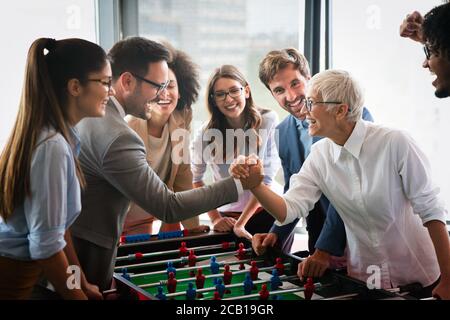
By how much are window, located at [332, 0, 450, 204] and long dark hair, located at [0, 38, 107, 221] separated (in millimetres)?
2733

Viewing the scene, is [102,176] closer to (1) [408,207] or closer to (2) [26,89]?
(2) [26,89]

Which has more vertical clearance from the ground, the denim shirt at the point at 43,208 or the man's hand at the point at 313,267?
the denim shirt at the point at 43,208

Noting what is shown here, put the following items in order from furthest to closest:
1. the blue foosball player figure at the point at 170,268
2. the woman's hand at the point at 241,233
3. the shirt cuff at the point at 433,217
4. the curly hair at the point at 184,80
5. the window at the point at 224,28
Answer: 1. the window at the point at 224,28
2. the curly hair at the point at 184,80
3. the woman's hand at the point at 241,233
4. the blue foosball player figure at the point at 170,268
5. the shirt cuff at the point at 433,217

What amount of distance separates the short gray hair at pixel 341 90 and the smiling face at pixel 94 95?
0.81 m

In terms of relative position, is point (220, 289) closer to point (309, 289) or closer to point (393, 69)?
point (309, 289)

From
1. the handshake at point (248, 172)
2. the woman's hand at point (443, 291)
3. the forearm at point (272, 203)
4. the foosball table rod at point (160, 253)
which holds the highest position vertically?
the handshake at point (248, 172)

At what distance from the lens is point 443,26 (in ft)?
6.15

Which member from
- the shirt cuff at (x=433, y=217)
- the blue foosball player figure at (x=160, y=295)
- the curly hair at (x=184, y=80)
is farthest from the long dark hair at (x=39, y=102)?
the curly hair at (x=184, y=80)

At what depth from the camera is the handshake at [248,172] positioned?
2.26 metres

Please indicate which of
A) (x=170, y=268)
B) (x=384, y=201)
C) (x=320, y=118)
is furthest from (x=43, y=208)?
(x=384, y=201)

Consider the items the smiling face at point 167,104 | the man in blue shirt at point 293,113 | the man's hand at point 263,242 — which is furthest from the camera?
the smiling face at point 167,104

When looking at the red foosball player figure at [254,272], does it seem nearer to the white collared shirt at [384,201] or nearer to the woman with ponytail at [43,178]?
the white collared shirt at [384,201]

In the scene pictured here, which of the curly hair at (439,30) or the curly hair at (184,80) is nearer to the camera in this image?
the curly hair at (439,30)

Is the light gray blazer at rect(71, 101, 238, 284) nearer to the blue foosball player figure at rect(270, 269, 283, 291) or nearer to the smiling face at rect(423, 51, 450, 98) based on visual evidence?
the blue foosball player figure at rect(270, 269, 283, 291)
